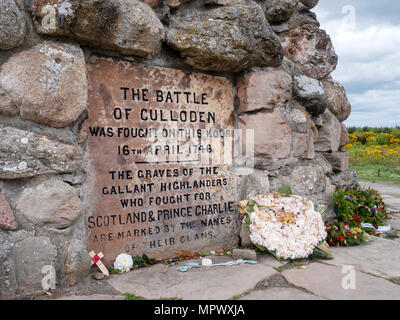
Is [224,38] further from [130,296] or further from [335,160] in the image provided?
[335,160]

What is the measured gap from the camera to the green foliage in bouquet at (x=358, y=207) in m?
2.97

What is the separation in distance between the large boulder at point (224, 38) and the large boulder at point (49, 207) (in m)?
1.12

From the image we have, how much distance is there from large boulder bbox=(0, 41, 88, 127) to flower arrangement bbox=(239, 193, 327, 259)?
52.6 inches

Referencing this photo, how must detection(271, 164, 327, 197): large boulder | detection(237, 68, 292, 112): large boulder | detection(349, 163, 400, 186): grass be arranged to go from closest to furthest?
detection(237, 68, 292, 112): large boulder
detection(271, 164, 327, 197): large boulder
detection(349, 163, 400, 186): grass

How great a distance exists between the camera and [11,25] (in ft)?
4.99

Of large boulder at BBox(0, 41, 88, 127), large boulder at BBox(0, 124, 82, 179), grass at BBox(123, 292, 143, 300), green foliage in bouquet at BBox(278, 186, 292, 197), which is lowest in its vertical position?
grass at BBox(123, 292, 143, 300)

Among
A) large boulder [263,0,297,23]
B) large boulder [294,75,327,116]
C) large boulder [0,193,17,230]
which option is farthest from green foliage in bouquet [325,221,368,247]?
large boulder [0,193,17,230]

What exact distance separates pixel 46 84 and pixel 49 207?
603mm

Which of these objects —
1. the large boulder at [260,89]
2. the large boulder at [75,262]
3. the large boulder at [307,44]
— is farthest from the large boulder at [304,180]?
the large boulder at [75,262]

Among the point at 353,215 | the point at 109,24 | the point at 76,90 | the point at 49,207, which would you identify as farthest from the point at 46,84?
the point at 353,215

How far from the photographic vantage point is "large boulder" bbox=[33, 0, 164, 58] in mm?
1642

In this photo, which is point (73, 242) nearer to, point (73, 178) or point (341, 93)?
point (73, 178)

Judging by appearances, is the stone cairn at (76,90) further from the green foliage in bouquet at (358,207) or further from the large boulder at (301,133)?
the green foliage in bouquet at (358,207)

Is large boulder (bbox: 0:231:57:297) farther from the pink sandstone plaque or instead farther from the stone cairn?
the pink sandstone plaque
